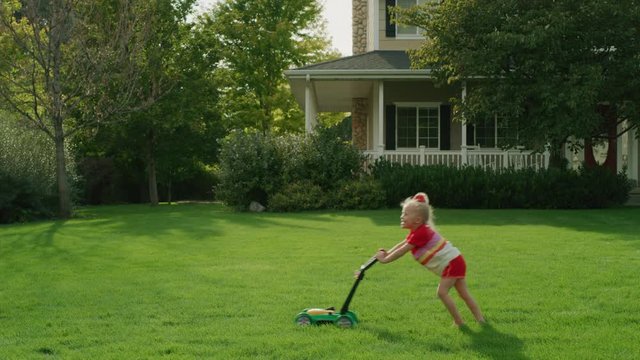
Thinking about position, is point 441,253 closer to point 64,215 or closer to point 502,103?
point 502,103

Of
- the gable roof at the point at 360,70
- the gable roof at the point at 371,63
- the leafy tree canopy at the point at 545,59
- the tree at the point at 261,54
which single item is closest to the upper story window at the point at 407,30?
the gable roof at the point at 371,63

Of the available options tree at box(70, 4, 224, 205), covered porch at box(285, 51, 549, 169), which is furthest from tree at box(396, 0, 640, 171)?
tree at box(70, 4, 224, 205)

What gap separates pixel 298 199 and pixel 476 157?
530 centimetres

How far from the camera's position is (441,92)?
22297 millimetres

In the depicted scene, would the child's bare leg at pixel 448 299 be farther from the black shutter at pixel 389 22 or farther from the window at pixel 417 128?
the black shutter at pixel 389 22

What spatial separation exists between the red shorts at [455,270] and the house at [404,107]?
1425 cm

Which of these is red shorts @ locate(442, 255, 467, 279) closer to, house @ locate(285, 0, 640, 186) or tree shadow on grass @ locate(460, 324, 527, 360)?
tree shadow on grass @ locate(460, 324, 527, 360)

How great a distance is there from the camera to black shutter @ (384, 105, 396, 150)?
2230 cm

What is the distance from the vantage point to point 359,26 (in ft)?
85.3

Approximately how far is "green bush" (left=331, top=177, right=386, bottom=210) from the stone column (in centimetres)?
718

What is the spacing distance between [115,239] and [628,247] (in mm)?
8229

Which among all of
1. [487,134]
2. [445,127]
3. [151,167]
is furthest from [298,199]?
[151,167]

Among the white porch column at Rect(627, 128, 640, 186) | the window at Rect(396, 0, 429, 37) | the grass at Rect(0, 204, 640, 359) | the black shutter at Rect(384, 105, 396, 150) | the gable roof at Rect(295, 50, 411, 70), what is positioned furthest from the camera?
the window at Rect(396, 0, 429, 37)

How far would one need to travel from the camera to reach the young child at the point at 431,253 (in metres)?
5.82
